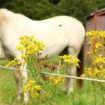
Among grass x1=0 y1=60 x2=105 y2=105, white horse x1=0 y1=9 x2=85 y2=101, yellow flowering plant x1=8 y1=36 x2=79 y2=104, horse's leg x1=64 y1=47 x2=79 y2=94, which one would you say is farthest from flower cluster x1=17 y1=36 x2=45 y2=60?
horse's leg x1=64 y1=47 x2=79 y2=94

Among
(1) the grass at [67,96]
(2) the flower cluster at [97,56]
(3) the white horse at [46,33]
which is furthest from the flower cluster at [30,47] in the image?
(3) the white horse at [46,33]

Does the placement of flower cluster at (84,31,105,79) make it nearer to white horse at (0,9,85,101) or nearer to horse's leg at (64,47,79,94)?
white horse at (0,9,85,101)

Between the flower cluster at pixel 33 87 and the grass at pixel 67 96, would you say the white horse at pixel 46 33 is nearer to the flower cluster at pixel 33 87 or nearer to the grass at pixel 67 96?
the grass at pixel 67 96

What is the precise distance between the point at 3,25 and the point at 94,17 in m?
7.55

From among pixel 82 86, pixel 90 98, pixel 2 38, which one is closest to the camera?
pixel 90 98

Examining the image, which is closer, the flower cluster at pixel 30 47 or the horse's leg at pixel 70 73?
the flower cluster at pixel 30 47

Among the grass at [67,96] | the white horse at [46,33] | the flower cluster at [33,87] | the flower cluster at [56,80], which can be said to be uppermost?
the white horse at [46,33]

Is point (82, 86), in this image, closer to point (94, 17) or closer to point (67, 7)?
point (94, 17)

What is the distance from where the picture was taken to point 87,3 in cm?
2206

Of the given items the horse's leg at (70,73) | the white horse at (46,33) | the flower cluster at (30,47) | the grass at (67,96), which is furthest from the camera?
the horse's leg at (70,73)

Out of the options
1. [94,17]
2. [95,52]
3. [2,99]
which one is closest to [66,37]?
[2,99]

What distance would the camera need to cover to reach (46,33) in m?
8.55

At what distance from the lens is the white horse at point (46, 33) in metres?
8.12

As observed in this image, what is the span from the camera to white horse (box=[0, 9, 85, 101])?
8117 mm
